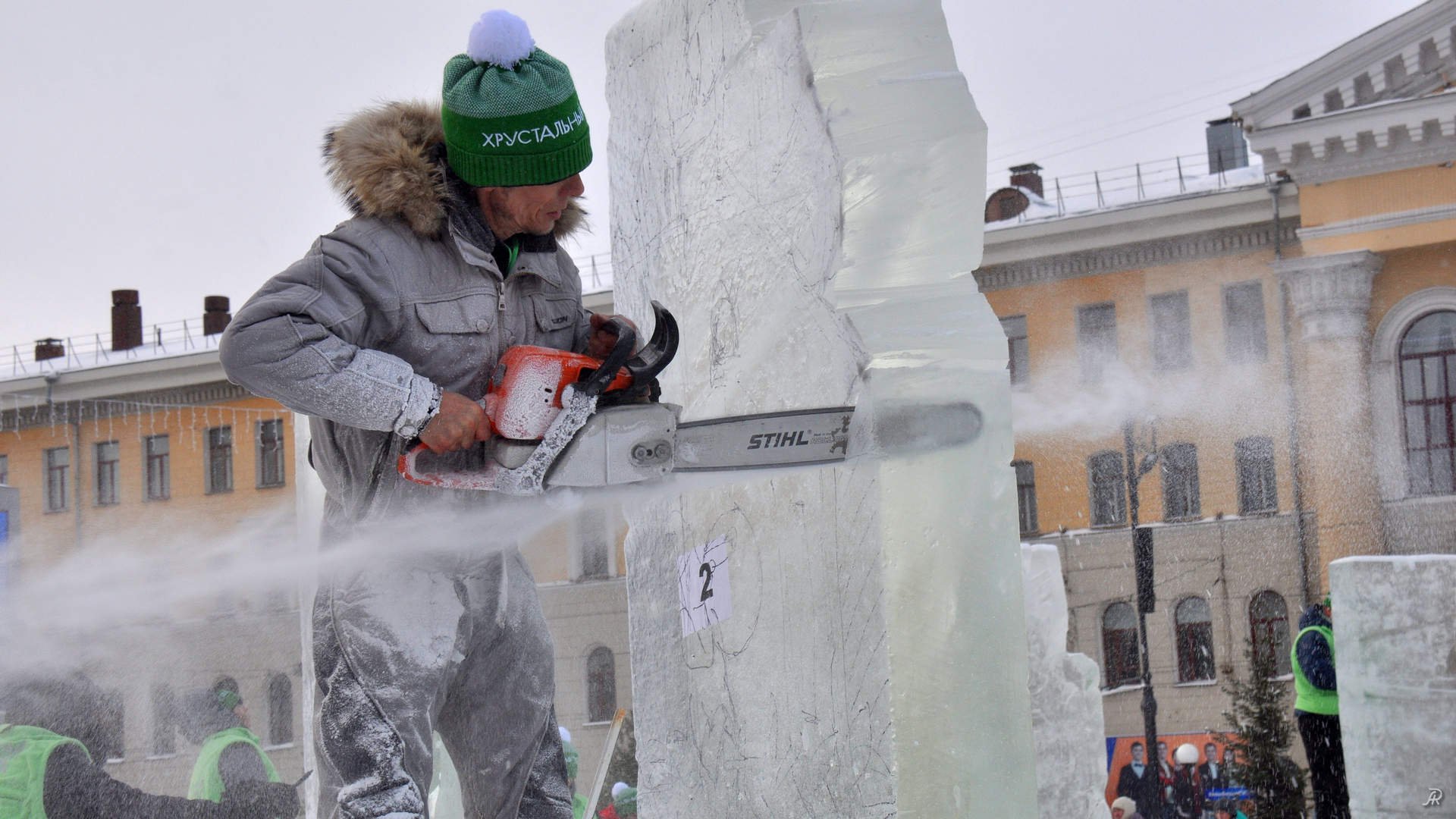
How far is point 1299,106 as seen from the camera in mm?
21703

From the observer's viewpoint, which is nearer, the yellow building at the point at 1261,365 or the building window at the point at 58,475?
the yellow building at the point at 1261,365

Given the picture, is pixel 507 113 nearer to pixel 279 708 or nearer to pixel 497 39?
pixel 497 39

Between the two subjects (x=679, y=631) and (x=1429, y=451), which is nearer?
(x=679, y=631)

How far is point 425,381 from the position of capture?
7.44 feet

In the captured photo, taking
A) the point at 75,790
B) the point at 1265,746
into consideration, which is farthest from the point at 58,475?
the point at 75,790

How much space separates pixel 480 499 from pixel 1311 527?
817 inches

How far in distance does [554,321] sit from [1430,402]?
2116cm

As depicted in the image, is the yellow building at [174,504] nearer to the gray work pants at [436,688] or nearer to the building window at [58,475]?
the building window at [58,475]

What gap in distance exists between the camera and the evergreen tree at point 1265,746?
14.7 m

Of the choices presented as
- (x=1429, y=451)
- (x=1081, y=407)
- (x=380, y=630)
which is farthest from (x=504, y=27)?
(x=1429, y=451)

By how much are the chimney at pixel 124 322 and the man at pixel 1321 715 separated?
26.3 m

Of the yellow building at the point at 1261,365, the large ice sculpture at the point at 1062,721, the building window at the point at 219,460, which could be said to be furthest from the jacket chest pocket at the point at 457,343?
the building window at the point at 219,460

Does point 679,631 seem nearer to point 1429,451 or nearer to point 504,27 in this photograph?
point 504,27

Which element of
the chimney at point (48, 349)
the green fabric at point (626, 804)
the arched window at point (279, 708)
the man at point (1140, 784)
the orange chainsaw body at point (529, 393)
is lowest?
the man at point (1140, 784)
